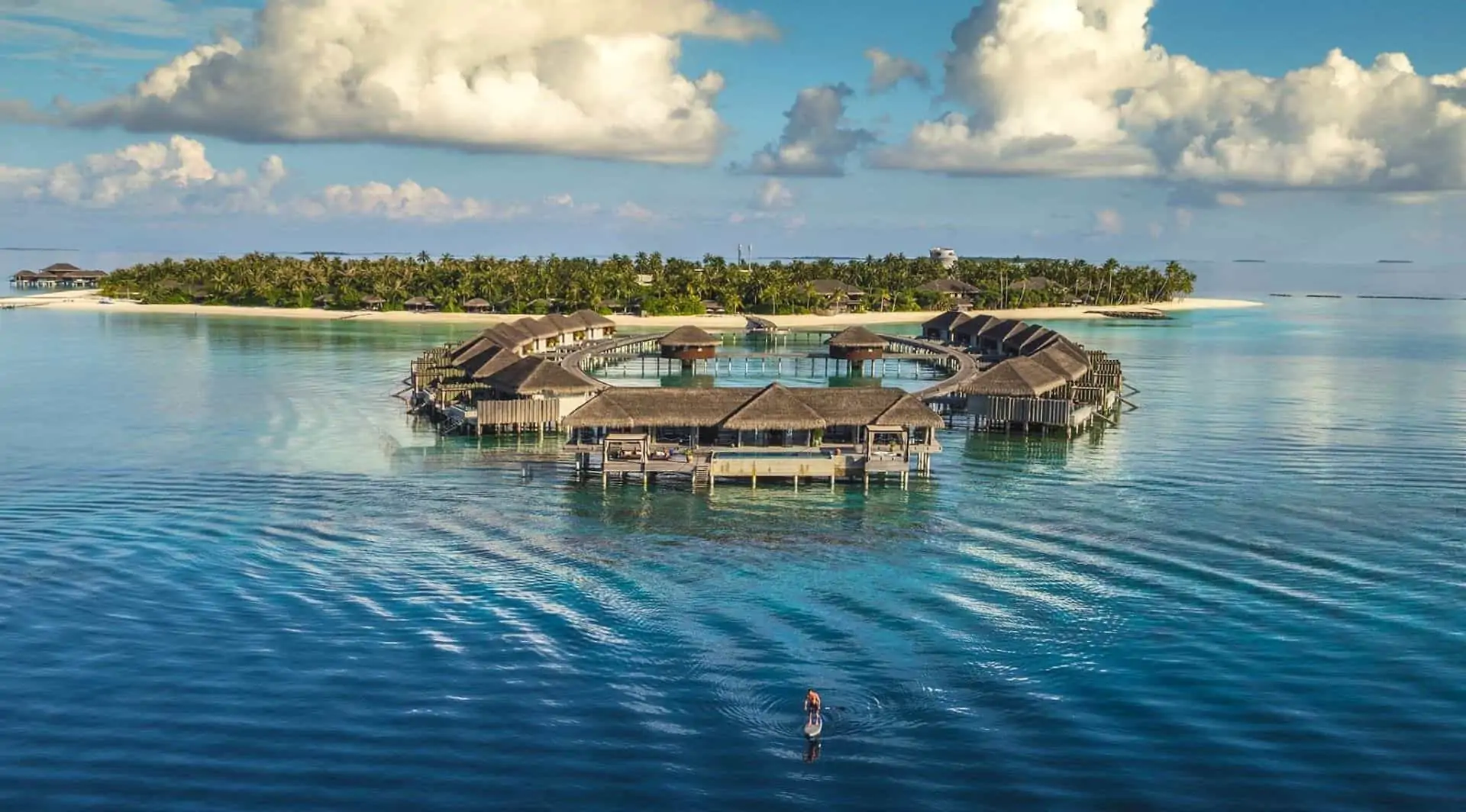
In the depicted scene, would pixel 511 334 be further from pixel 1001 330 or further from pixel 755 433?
pixel 755 433

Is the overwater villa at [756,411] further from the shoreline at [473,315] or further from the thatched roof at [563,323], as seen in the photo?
the shoreline at [473,315]

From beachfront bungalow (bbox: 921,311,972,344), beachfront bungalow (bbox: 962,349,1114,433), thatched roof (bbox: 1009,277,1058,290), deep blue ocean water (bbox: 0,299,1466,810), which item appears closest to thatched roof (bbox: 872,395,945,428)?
deep blue ocean water (bbox: 0,299,1466,810)

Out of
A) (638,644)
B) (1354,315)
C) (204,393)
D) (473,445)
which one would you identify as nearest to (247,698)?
(638,644)

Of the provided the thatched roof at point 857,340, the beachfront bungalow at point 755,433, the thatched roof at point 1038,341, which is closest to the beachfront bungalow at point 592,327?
the thatched roof at point 857,340

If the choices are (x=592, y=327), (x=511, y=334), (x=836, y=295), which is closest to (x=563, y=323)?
(x=592, y=327)

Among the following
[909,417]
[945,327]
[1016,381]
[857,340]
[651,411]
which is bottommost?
[909,417]
